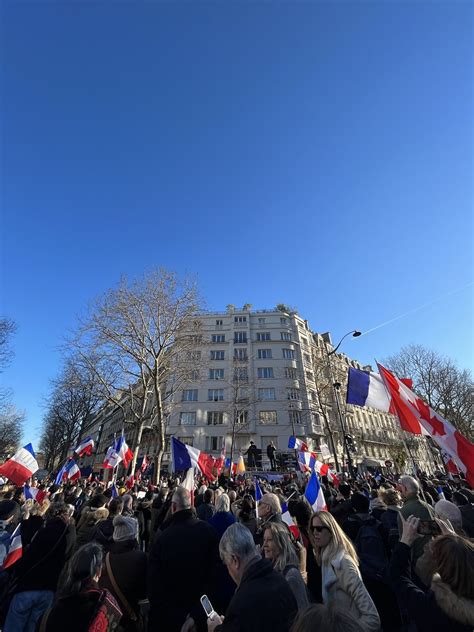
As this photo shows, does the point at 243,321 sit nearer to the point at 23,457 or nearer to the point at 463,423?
the point at 463,423

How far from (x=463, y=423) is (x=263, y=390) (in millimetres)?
22128

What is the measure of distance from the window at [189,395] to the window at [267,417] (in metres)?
8.63

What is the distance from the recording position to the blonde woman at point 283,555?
2.52 m

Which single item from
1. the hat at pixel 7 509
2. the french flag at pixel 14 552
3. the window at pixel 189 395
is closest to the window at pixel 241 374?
the window at pixel 189 395

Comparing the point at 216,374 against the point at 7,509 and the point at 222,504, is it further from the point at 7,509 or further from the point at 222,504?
the point at 222,504

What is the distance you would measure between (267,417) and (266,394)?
9.78 ft

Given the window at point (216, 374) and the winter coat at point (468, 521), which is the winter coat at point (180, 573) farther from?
the window at point (216, 374)

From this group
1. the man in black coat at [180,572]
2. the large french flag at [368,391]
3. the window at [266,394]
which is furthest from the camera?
the window at [266,394]

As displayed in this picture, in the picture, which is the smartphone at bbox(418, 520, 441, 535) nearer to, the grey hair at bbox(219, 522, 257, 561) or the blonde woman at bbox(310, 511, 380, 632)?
the blonde woman at bbox(310, 511, 380, 632)

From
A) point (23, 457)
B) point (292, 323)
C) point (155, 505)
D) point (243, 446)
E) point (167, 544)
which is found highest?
point (292, 323)

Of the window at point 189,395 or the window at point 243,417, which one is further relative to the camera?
the window at point 189,395

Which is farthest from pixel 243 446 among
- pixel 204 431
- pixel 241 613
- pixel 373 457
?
pixel 241 613

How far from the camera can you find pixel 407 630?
11.2ft

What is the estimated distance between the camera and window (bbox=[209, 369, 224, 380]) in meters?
41.1
